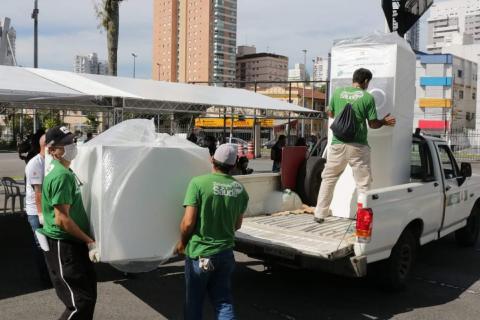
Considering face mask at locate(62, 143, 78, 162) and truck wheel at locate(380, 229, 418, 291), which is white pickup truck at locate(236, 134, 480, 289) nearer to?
truck wheel at locate(380, 229, 418, 291)

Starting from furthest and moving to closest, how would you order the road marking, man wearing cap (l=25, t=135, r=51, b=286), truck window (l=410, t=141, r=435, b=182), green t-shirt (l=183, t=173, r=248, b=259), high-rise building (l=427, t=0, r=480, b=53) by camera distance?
high-rise building (l=427, t=0, r=480, b=53), truck window (l=410, t=141, r=435, b=182), the road marking, man wearing cap (l=25, t=135, r=51, b=286), green t-shirt (l=183, t=173, r=248, b=259)

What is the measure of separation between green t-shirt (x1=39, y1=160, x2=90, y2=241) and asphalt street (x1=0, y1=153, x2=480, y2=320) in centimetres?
160

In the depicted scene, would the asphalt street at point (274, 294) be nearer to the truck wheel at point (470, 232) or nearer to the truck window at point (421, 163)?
the truck wheel at point (470, 232)

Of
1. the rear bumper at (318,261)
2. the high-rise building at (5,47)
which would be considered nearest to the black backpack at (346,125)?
the rear bumper at (318,261)

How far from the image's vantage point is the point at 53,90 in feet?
28.3

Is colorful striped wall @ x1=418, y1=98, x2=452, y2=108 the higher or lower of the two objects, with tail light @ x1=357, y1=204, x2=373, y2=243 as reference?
higher

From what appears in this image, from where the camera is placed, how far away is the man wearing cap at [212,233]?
3.48 metres

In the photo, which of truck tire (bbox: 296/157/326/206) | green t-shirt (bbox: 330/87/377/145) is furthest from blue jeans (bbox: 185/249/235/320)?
truck tire (bbox: 296/157/326/206)

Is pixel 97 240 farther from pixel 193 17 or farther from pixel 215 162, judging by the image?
pixel 193 17

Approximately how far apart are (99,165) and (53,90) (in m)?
5.61

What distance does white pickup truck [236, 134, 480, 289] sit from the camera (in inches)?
182

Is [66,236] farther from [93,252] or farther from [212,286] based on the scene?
[212,286]

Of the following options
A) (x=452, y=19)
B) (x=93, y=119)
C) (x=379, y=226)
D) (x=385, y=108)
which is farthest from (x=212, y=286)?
(x=452, y=19)

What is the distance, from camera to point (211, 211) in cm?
349
